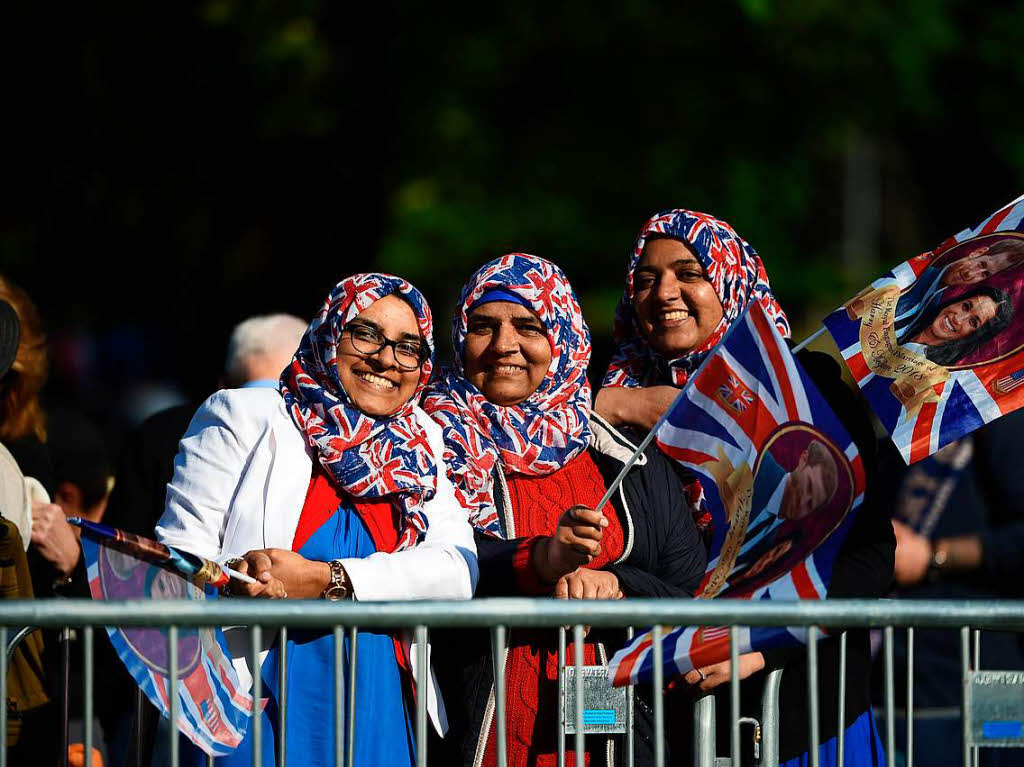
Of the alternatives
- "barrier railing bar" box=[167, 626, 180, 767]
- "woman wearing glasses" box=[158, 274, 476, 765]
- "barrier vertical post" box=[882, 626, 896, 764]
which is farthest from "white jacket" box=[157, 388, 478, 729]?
"barrier vertical post" box=[882, 626, 896, 764]

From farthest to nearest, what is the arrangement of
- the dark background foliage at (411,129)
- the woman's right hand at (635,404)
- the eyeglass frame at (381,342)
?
the dark background foliage at (411,129), the woman's right hand at (635,404), the eyeglass frame at (381,342)

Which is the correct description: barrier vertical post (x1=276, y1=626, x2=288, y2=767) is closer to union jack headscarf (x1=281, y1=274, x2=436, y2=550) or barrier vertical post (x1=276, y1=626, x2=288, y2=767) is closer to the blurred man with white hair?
union jack headscarf (x1=281, y1=274, x2=436, y2=550)

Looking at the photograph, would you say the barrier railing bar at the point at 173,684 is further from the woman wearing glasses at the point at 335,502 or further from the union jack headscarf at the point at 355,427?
the union jack headscarf at the point at 355,427

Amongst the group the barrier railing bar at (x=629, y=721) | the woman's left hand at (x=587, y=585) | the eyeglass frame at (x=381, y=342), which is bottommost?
the barrier railing bar at (x=629, y=721)

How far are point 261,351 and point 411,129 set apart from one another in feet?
18.6

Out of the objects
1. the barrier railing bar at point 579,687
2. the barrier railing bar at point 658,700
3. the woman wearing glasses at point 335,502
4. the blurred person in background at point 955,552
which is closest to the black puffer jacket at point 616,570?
the woman wearing glasses at point 335,502

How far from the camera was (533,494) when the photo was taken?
14.6 ft

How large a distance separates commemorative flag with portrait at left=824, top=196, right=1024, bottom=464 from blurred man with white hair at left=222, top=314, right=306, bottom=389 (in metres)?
2.20

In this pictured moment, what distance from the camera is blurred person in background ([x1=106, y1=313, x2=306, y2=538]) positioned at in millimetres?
5555

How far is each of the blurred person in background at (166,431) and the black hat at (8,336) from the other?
89 centimetres

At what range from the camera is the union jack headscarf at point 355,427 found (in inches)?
163

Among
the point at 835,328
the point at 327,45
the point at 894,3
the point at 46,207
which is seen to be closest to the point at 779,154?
the point at 894,3

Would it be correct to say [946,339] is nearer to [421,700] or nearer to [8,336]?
[421,700]

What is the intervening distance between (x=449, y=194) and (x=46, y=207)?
2.91 metres
